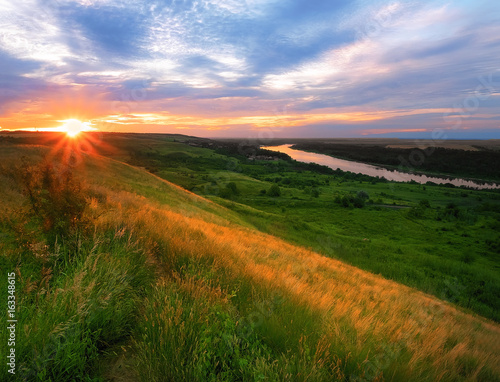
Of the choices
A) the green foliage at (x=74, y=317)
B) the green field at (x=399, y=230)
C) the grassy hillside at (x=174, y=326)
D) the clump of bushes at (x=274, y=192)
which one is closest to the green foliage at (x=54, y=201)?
the grassy hillside at (x=174, y=326)

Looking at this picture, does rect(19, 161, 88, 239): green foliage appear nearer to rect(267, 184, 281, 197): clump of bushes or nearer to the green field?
the green field

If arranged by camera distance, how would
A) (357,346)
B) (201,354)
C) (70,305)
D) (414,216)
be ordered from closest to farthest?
(201,354) < (70,305) < (357,346) < (414,216)

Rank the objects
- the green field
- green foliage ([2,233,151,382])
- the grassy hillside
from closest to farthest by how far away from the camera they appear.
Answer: green foliage ([2,233,151,382]) → the grassy hillside → the green field

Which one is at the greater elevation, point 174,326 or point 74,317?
point 74,317

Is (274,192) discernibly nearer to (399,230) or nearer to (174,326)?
(399,230)

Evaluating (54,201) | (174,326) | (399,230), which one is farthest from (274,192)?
(174,326)

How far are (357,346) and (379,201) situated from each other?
8081cm

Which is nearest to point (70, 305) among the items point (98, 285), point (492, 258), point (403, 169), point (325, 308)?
point (98, 285)

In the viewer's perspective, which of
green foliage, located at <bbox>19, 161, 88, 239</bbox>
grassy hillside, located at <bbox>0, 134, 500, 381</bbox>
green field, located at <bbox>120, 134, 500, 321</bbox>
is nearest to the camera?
grassy hillside, located at <bbox>0, 134, 500, 381</bbox>

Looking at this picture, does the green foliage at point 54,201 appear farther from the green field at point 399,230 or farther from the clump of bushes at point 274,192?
the clump of bushes at point 274,192

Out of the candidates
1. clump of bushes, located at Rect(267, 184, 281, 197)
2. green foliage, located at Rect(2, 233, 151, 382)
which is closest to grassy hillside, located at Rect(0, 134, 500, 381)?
green foliage, located at Rect(2, 233, 151, 382)

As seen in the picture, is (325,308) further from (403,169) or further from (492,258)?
(403,169)

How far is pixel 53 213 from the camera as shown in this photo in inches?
204

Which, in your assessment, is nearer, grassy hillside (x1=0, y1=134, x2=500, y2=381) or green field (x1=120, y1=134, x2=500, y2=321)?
grassy hillside (x1=0, y1=134, x2=500, y2=381)
